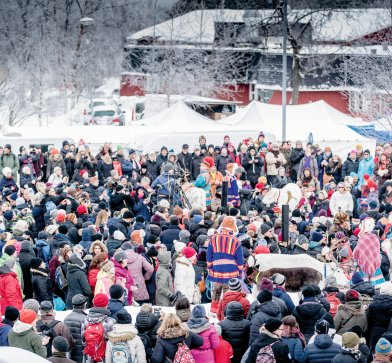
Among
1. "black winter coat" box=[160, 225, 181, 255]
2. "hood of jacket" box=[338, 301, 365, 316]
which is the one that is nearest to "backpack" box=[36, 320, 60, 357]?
Answer: "hood of jacket" box=[338, 301, 365, 316]

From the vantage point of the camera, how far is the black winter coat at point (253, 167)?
22016mm

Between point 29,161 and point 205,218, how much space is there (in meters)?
8.29

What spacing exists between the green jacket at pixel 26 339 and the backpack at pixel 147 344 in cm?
96

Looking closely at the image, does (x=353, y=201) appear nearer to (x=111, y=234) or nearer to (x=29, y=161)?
(x=111, y=234)

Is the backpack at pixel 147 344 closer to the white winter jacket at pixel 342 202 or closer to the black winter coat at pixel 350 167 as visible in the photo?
the white winter jacket at pixel 342 202

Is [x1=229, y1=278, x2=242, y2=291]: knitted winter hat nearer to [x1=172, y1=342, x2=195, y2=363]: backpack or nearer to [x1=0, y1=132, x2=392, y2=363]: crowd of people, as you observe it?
[x1=0, y1=132, x2=392, y2=363]: crowd of people

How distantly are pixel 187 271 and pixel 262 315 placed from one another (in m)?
2.85

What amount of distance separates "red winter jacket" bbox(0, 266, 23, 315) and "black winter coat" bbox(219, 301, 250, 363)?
2871 millimetres

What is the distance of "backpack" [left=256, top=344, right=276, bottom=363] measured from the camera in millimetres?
8406

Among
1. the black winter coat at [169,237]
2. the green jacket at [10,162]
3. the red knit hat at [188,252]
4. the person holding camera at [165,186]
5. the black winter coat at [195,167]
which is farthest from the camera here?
the black winter coat at [195,167]

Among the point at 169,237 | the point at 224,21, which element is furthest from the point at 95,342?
the point at 224,21

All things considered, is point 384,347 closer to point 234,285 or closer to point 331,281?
point 234,285

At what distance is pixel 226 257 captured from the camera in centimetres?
1177

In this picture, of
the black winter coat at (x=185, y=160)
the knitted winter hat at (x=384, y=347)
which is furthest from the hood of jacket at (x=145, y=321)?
the black winter coat at (x=185, y=160)
